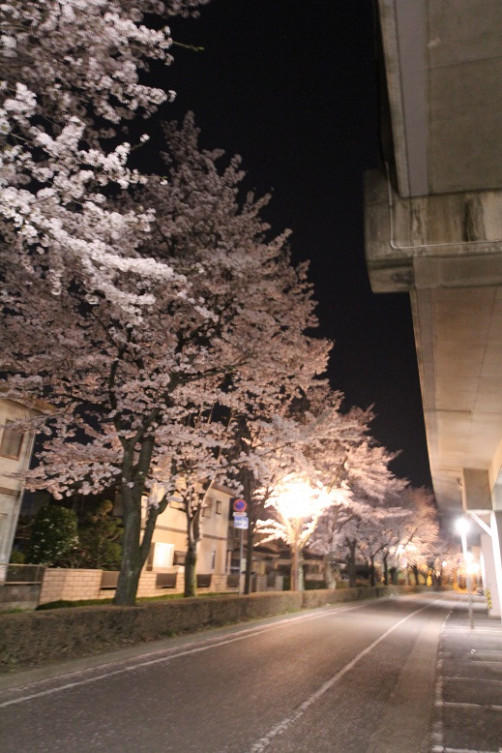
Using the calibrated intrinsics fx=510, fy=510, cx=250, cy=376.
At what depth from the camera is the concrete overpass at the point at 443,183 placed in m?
5.12

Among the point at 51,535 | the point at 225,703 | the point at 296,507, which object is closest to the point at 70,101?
the point at 225,703

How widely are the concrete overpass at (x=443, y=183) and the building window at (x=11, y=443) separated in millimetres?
16335

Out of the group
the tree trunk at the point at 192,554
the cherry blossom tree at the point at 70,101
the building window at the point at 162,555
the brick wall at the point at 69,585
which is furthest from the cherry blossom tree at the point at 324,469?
the cherry blossom tree at the point at 70,101

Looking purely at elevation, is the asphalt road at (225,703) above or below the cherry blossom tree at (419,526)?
below

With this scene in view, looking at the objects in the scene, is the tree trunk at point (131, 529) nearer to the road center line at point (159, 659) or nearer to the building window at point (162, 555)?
the road center line at point (159, 659)

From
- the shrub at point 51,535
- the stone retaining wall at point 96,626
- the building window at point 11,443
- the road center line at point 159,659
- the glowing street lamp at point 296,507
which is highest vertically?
the building window at point 11,443

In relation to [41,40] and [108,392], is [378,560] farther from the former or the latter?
[41,40]

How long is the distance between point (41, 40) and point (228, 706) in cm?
878

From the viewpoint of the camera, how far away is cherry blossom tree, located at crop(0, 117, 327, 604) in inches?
519

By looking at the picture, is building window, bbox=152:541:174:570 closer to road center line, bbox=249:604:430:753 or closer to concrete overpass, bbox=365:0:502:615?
road center line, bbox=249:604:430:753

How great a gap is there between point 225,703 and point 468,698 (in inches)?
148

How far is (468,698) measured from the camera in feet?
25.1

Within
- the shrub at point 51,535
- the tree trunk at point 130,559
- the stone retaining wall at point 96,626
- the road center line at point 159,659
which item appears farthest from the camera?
the shrub at point 51,535

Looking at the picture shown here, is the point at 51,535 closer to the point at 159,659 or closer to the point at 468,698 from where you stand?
the point at 159,659
